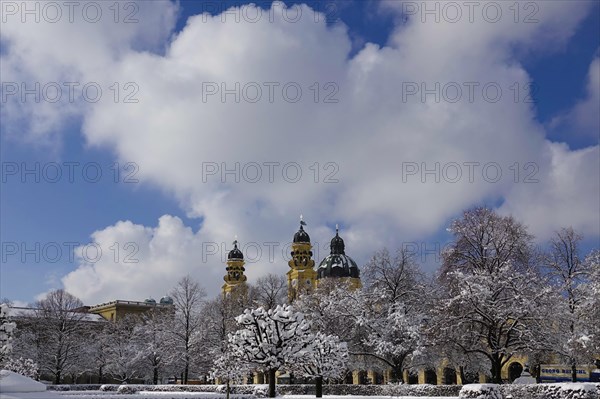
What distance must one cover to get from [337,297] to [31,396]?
34674 mm

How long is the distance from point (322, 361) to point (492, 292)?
13.5m

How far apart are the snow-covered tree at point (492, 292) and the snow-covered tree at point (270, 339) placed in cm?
1073

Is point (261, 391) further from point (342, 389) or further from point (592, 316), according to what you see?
point (592, 316)

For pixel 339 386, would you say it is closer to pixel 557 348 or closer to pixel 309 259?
pixel 557 348

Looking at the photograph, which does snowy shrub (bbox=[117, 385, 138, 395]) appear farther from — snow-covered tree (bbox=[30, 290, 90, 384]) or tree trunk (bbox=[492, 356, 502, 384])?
tree trunk (bbox=[492, 356, 502, 384])

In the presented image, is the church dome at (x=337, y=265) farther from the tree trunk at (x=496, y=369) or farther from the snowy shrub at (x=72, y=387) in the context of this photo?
the tree trunk at (x=496, y=369)

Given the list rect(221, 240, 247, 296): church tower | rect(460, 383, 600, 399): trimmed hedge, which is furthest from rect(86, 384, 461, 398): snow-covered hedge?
rect(221, 240, 247, 296): church tower

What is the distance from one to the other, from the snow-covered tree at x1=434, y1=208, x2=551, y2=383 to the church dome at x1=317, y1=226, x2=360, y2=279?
60.9 metres

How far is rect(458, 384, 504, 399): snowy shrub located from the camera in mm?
36500

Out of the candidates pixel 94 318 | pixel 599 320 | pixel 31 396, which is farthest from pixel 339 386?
pixel 94 318

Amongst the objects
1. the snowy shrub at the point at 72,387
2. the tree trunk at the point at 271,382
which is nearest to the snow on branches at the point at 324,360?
the tree trunk at the point at 271,382

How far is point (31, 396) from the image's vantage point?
3422cm

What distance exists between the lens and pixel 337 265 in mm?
110000

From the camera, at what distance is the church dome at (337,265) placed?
10925 cm
